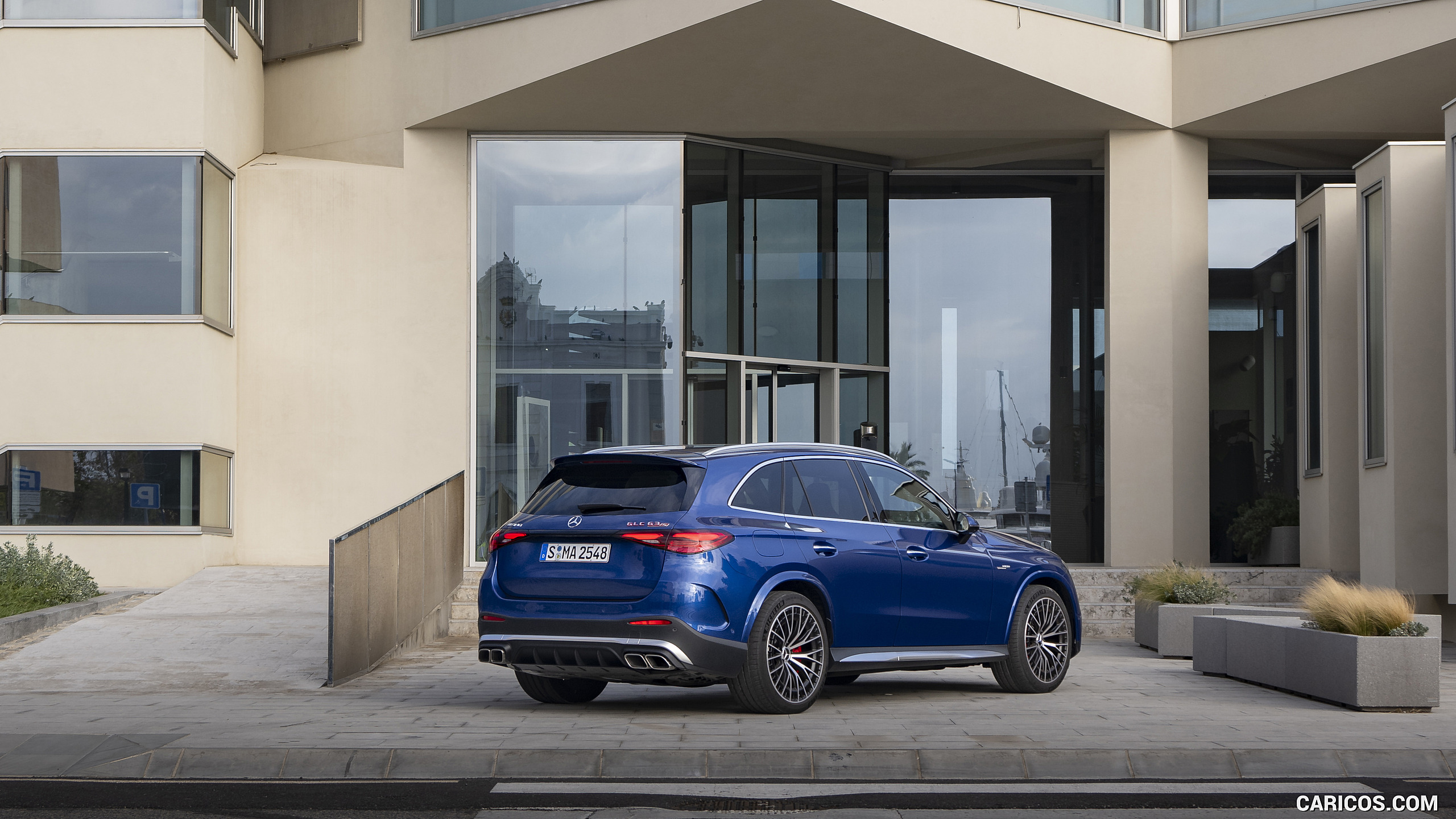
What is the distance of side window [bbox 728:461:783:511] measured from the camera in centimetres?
880

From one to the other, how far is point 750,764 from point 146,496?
12.6 meters

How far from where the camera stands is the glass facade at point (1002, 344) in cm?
2177

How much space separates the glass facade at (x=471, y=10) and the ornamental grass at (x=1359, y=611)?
1100cm

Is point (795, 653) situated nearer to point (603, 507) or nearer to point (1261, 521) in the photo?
point (603, 507)

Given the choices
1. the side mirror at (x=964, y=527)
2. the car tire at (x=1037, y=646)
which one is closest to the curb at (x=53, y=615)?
the side mirror at (x=964, y=527)

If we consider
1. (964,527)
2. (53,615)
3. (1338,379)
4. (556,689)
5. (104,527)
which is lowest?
(53,615)

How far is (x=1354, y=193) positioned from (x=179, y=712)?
14.3 m

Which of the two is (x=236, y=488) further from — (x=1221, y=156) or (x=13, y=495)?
(x=1221, y=156)

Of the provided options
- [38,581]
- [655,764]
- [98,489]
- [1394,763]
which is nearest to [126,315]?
[98,489]

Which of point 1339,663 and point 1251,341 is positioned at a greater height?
point 1251,341

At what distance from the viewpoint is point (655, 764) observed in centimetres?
715

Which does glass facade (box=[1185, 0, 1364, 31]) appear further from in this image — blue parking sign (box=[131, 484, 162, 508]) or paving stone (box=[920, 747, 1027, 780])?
blue parking sign (box=[131, 484, 162, 508])

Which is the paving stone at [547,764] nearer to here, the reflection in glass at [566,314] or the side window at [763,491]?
the side window at [763,491]

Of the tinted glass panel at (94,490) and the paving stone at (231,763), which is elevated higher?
the tinted glass panel at (94,490)
